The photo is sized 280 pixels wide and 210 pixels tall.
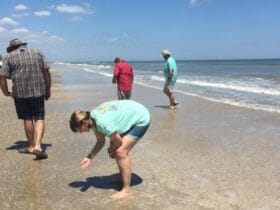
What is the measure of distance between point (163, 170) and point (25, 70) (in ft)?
8.59

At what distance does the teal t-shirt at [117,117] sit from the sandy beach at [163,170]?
84 centimetres

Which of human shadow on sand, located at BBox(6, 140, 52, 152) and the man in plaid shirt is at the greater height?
the man in plaid shirt

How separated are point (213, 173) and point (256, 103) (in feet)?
29.9

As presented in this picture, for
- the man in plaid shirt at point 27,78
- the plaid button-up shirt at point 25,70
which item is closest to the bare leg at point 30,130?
the man in plaid shirt at point 27,78

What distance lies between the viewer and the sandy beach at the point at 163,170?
5062mm

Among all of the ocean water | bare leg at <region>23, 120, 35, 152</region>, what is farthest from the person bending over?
the ocean water

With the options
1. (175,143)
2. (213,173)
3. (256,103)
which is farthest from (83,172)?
(256,103)

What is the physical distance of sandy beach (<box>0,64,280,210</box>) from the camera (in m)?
5.06

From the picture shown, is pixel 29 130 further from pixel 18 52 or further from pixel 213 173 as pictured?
pixel 213 173

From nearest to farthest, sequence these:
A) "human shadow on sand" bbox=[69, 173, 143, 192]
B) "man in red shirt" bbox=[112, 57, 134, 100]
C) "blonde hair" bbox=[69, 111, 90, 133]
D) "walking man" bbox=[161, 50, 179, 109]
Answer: "blonde hair" bbox=[69, 111, 90, 133] → "human shadow on sand" bbox=[69, 173, 143, 192] → "man in red shirt" bbox=[112, 57, 134, 100] → "walking man" bbox=[161, 50, 179, 109]

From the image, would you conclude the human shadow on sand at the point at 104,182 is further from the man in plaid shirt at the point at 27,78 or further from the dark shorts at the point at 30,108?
the dark shorts at the point at 30,108

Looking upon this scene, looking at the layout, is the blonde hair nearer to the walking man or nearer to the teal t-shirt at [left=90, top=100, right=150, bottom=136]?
the teal t-shirt at [left=90, top=100, right=150, bottom=136]

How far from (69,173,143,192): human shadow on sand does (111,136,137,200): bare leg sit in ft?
0.86

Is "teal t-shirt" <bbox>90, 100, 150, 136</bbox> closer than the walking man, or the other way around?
"teal t-shirt" <bbox>90, 100, 150, 136</bbox>
